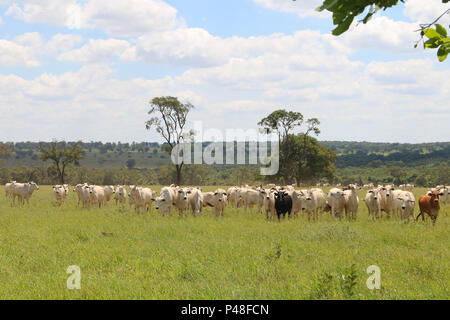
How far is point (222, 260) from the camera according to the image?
1037 cm

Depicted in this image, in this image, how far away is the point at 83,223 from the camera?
1694 cm

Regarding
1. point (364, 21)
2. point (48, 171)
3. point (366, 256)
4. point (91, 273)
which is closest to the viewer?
point (364, 21)

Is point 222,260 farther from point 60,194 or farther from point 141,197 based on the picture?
point 60,194

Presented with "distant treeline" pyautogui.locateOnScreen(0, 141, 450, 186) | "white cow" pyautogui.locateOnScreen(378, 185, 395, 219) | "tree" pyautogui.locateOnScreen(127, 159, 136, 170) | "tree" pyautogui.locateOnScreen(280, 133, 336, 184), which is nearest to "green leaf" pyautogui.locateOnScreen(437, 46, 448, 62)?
"white cow" pyautogui.locateOnScreen(378, 185, 395, 219)

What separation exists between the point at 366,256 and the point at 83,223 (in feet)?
37.1

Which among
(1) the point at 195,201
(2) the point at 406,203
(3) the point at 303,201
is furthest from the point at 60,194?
(2) the point at 406,203

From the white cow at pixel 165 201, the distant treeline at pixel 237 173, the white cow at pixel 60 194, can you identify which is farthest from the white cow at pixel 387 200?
the distant treeline at pixel 237 173

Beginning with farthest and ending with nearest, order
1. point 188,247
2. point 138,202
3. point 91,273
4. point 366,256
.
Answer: point 138,202 → point 188,247 → point 366,256 → point 91,273

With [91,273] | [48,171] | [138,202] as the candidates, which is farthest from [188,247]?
[48,171]

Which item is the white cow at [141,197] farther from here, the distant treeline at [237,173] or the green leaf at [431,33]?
the distant treeline at [237,173]

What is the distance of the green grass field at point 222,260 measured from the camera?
779 cm

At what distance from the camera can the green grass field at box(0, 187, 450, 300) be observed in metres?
7.79
